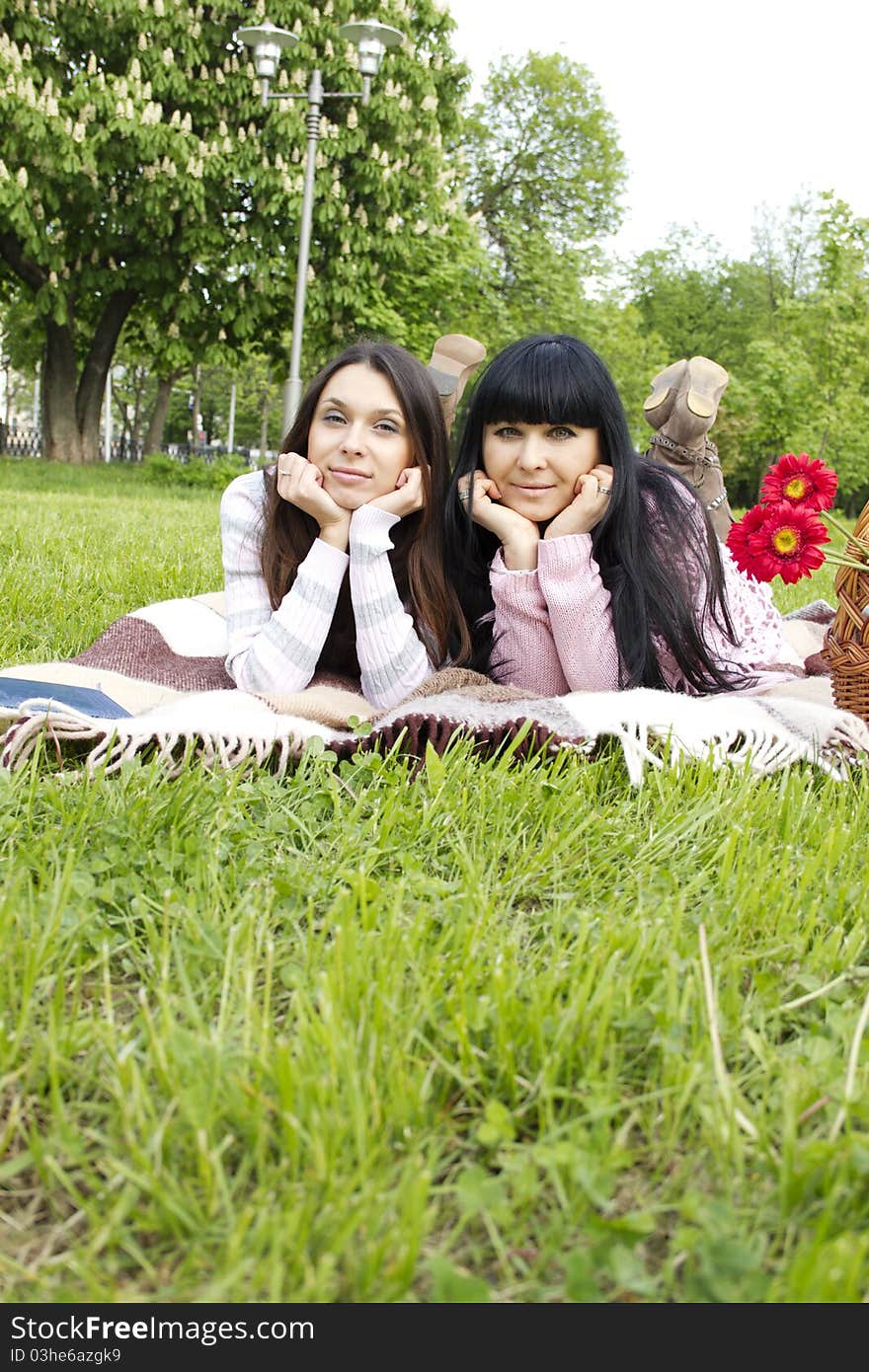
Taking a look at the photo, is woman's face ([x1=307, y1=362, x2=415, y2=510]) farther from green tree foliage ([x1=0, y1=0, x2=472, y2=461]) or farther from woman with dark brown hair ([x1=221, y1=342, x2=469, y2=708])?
green tree foliage ([x1=0, y1=0, x2=472, y2=461])

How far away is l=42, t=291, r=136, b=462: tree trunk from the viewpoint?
19188 mm

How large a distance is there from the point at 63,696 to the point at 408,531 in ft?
4.54

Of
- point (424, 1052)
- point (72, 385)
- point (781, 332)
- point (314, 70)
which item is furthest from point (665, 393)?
point (781, 332)

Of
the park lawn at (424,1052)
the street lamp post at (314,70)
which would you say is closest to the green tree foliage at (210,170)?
the street lamp post at (314,70)

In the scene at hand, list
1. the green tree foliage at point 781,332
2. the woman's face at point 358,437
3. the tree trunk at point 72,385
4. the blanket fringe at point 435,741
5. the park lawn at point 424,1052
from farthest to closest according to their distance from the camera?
1. the green tree foliage at point 781,332
2. the tree trunk at point 72,385
3. the woman's face at point 358,437
4. the blanket fringe at point 435,741
5. the park lawn at point 424,1052

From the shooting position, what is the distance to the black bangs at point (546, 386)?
10.8 feet

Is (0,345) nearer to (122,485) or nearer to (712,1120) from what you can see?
(122,485)

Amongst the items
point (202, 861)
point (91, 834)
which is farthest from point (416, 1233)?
point (91, 834)

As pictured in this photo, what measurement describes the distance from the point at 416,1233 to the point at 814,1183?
436 mm

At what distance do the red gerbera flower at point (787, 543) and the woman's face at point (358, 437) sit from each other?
3.84 feet

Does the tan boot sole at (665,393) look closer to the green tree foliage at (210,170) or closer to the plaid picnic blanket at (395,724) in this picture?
the plaid picnic blanket at (395,724)

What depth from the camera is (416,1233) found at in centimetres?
106

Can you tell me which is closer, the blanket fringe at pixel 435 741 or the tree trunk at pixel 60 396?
the blanket fringe at pixel 435 741

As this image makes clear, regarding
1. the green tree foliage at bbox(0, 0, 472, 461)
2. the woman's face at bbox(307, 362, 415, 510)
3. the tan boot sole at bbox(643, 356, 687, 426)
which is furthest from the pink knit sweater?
the green tree foliage at bbox(0, 0, 472, 461)
